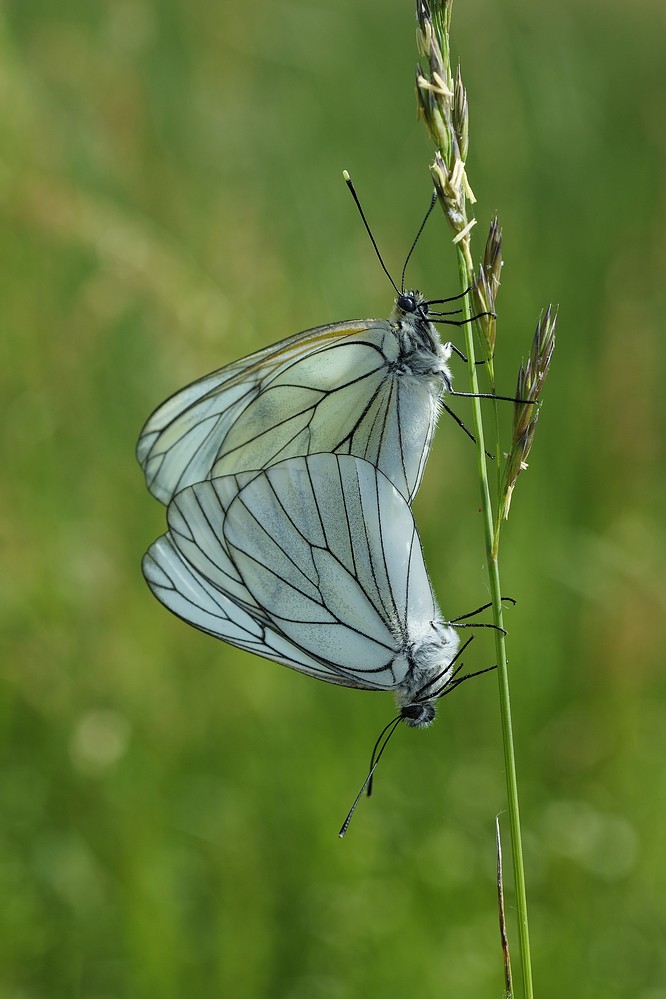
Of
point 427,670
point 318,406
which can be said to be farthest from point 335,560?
point 318,406

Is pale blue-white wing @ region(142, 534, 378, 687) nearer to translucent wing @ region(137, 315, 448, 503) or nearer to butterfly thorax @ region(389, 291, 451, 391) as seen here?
translucent wing @ region(137, 315, 448, 503)

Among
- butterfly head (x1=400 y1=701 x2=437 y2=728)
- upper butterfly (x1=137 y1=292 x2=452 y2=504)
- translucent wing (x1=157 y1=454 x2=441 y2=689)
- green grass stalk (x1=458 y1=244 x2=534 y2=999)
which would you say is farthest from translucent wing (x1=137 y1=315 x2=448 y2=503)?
green grass stalk (x1=458 y1=244 x2=534 y2=999)

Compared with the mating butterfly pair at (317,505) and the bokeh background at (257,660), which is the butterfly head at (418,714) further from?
the bokeh background at (257,660)

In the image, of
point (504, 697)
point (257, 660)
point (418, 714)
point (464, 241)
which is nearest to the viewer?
point (504, 697)

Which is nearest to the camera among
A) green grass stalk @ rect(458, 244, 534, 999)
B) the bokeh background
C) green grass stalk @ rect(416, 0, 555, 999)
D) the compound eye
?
green grass stalk @ rect(458, 244, 534, 999)

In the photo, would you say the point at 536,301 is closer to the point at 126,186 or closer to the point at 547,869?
the point at 126,186

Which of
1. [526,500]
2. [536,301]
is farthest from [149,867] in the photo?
[536,301]

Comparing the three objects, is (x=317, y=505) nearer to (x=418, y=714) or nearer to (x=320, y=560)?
(x=320, y=560)

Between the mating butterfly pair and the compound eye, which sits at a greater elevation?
the compound eye
